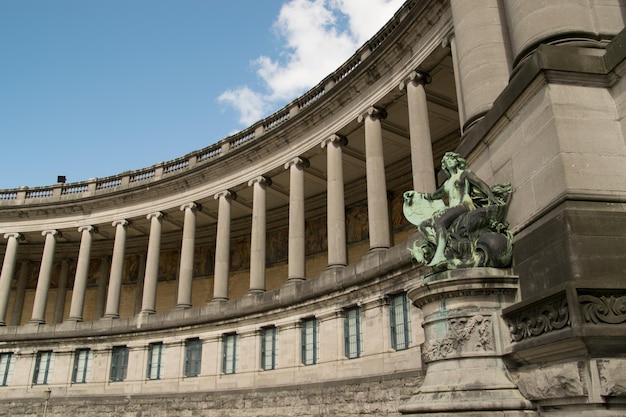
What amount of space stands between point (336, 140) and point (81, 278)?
2282 centimetres

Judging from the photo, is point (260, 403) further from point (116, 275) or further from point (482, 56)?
point (482, 56)

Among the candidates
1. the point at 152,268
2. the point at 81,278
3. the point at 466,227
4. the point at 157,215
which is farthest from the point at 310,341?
the point at 81,278

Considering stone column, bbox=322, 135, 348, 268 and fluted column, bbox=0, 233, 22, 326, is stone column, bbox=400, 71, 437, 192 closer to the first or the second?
stone column, bbox=322, 135, 348, 268

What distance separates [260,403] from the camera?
2805 centimetres

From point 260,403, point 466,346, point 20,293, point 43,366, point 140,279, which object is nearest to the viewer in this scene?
point 466,346

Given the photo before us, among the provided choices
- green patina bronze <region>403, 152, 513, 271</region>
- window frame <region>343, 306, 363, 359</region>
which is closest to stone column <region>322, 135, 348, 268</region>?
window frame <region>343, 306, 363, 359</region>

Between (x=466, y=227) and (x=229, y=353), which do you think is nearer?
(x=466, y=227)

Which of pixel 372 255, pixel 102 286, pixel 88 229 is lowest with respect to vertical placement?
pixel 372 255

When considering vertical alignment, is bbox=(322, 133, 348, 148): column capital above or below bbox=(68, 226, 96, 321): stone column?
above

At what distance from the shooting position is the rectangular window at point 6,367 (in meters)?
39.2

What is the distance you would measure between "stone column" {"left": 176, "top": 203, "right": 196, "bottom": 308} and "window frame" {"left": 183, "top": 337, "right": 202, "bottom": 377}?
3.34 meters

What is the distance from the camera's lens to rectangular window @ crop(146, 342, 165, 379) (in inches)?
1378

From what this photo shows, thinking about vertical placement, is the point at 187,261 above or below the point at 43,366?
above

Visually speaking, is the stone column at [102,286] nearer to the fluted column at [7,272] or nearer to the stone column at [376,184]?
the fluted column at [7,272]
